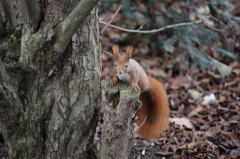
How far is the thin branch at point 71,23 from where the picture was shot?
1.85 m

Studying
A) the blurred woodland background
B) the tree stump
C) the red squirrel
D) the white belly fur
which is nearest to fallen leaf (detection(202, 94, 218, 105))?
the blurred woodland background

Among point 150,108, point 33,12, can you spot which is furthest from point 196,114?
point 33,12

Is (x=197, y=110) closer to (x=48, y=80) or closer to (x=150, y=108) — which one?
(x=150, y=108)

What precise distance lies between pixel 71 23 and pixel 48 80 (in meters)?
0.44

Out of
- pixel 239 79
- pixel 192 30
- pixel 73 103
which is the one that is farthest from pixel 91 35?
pixel 239 79

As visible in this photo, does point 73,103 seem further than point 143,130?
No

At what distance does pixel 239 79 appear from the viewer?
4.35 meters

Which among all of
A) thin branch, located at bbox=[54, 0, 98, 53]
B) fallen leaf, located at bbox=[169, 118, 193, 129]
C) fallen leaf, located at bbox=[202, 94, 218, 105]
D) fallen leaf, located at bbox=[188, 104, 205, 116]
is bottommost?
fallen leaf, located at bbox=[169, 118, 193, 129]

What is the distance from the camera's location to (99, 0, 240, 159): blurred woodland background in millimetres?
2887

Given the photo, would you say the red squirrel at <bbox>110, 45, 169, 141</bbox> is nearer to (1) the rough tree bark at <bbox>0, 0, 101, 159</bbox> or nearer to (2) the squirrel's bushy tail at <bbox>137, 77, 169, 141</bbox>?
(2) the squirrel's bushy tail at <bbox>137, 77, 169, 141</bbox>

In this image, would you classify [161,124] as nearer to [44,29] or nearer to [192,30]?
[44,29]

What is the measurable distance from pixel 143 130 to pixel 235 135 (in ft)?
2.74

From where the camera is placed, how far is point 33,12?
1.93m

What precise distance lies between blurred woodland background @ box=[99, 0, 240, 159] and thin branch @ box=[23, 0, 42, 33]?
82cm
